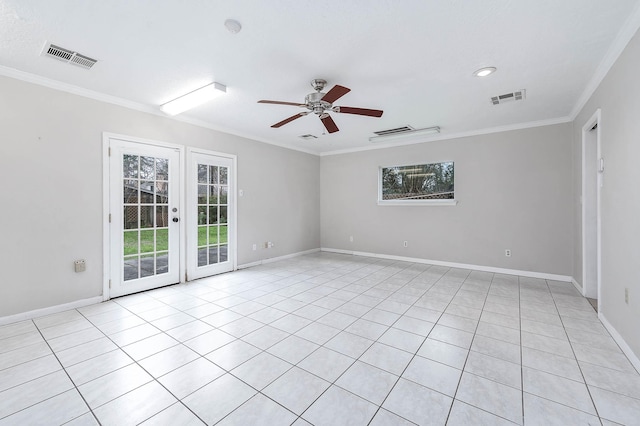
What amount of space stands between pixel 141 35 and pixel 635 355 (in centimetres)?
455

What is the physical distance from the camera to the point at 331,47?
2.39 m

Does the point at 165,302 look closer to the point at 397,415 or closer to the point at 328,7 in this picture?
the point at 397,415

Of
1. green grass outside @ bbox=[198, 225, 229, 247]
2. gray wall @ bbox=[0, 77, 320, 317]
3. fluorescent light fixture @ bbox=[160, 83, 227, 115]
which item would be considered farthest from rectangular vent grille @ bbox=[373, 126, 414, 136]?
gray wall @ bbox=[0, 77, 320, 317]

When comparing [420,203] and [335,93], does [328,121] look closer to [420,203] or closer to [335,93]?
[335,93]

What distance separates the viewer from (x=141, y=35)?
226 cm

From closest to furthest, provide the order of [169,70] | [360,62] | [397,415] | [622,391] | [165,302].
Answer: [397,415] → [622,391] → [360,62] → [169,70] → [165,302]

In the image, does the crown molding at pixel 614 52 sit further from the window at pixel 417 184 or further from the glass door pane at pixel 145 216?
the glass door pane at pixel 145 216

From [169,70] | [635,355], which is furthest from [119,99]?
[635,355]

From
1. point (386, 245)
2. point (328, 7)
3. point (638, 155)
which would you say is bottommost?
point (386, 245)

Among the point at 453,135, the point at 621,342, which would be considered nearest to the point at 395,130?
the point at 453,135

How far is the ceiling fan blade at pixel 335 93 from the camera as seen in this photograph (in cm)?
250

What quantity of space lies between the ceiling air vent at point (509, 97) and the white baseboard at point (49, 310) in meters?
5.60

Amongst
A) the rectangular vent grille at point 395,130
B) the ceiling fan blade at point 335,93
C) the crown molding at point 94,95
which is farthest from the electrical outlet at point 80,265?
the rectangular vent grille at point 395,130

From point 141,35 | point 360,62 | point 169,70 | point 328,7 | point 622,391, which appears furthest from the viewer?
point 169,70
